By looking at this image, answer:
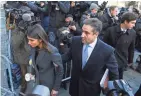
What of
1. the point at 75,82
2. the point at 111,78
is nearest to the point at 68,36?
the point at 75,82

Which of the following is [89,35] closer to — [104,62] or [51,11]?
[104,62]

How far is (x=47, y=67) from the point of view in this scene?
117 inches

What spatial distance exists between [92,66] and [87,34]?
43 cm

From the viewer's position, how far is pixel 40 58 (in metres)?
2.94

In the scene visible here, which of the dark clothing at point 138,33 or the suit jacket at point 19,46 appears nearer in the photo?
the suit jacket at point 19,46

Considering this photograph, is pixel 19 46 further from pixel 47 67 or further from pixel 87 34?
pixel 87 34

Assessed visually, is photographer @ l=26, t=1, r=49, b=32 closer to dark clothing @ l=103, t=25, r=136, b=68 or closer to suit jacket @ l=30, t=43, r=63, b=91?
dark clothing @ l=103, t=25, r=136, b=68

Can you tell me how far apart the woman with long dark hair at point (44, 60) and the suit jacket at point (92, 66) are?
0.24 meters

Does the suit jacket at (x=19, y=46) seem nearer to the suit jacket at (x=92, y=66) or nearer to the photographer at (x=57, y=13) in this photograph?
the suit jacket at (x=92, y=66)

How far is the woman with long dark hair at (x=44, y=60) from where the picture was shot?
2855 millimetres

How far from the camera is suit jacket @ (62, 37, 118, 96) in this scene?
2984mm

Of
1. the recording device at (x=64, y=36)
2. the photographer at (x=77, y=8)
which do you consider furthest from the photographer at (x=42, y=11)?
the recording device at (x=64, y=36)

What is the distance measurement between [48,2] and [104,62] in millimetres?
3530

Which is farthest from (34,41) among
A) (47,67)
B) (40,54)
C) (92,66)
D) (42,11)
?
(42,11)
